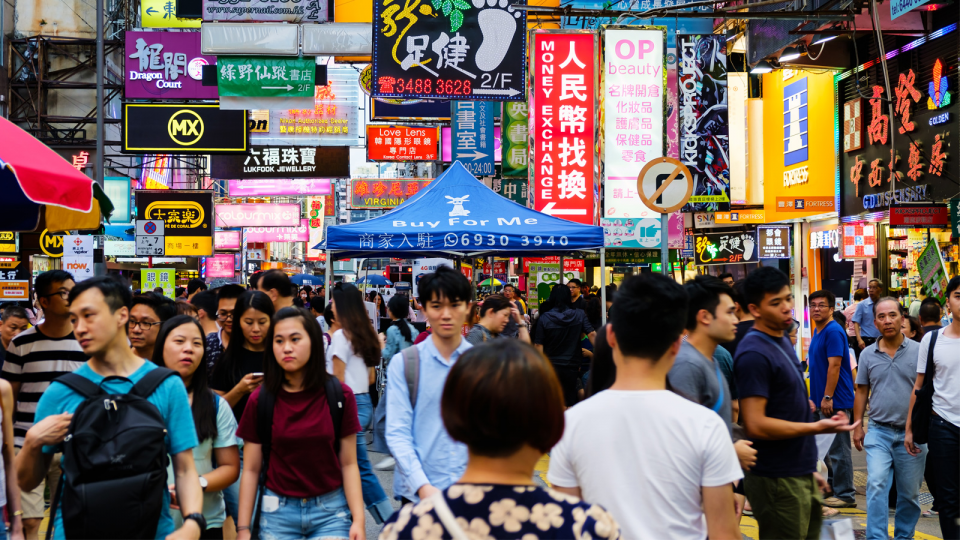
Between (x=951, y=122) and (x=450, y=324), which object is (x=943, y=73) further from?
(x=450, y=324)

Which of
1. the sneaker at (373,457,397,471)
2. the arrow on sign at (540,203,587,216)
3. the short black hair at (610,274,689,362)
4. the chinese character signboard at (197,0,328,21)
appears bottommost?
the sneaker at (373,457,397,471)

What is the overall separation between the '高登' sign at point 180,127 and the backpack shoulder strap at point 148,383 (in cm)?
1323

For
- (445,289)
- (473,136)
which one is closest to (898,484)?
(445,289)

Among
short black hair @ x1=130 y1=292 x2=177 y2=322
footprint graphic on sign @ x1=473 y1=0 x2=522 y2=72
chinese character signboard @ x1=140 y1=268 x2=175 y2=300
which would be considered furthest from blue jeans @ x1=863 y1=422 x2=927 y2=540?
chinese character signboard @ x1=140 y1=268 x2=175 y2=300

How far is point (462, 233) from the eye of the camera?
33.5ft

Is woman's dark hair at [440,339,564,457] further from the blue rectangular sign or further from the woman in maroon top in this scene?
the blue rectangular sign

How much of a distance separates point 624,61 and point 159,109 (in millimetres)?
8440

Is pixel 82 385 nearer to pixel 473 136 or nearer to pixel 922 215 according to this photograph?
pixel 922 215

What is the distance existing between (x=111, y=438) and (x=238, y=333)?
220cm

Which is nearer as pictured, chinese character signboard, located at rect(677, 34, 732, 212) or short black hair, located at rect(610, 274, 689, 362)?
short black hair, located at rect(610, 274, 689, 362)

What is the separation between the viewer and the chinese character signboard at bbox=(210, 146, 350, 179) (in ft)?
59.8

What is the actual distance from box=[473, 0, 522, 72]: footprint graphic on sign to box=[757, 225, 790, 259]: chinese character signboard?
858 centimetres

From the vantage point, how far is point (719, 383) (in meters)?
3.68

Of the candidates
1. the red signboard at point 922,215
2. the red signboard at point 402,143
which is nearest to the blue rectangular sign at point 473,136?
the red signboard at point 402,143
